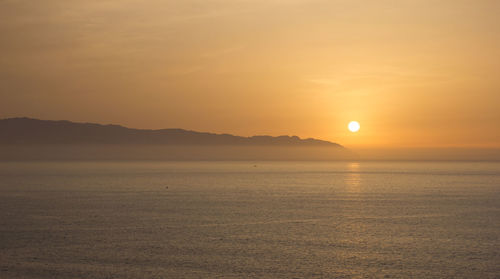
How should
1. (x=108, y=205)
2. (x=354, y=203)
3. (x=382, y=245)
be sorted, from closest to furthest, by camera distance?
(x=382, y=245) < (x=108, y=205) < (x=354, y=203)

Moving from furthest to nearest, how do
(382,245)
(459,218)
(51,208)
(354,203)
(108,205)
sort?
(354,203) < (108,205) < (51,208) < (459,218) < (382,245)

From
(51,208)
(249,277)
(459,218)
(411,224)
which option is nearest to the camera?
(249,277)

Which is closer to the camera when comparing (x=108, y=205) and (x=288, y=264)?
(x=288, y=264)

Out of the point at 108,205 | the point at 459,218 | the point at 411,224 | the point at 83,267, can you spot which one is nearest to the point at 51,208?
the point at 108,205

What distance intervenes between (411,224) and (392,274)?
67.7 ft

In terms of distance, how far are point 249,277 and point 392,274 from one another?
7.23 metres

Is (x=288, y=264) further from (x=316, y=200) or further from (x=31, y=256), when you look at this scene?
(x=316, y=200)

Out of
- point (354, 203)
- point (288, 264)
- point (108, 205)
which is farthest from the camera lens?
point (354, 203)

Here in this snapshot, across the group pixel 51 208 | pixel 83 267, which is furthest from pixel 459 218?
pixel 51 208

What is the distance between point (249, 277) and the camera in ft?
88.1

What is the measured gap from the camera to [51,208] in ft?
194

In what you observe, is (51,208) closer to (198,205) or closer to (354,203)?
(198,205)

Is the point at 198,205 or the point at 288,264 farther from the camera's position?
the point at 198,205

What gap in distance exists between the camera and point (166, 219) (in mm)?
49250
